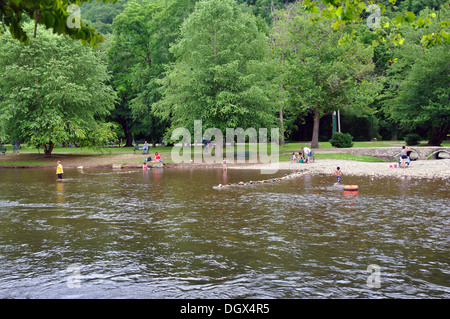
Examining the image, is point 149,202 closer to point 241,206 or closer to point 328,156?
point 241,206

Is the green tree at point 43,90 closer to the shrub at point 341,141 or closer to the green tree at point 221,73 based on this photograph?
the green tree at point 221,73

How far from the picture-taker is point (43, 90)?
1860 inches

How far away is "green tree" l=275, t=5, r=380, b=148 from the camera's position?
167 feet

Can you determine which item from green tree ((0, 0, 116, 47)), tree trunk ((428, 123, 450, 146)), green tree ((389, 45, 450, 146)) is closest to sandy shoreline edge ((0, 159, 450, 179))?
green tree ((389, 45, 450, 146))

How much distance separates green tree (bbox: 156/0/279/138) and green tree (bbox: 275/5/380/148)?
5.80 metres

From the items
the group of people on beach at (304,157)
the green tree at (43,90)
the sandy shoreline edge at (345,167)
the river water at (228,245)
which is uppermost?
the green tree at (43,90)

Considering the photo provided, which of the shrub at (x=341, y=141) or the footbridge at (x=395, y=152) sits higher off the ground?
the shrub at (x=341, y=141)

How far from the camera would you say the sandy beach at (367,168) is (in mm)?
31750

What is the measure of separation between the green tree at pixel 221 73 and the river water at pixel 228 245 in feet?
74.7

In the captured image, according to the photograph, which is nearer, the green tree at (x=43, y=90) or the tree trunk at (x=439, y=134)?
the green tree at (x=43, y=90)

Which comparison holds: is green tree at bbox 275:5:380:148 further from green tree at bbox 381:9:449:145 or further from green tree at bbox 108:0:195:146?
green tree at bbox 108:0:195:146

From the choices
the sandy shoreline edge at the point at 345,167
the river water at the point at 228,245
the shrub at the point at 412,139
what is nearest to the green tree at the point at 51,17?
the river water at the point at 228,245

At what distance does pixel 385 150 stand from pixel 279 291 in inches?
1651

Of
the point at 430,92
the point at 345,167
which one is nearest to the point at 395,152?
the point at 345,167
